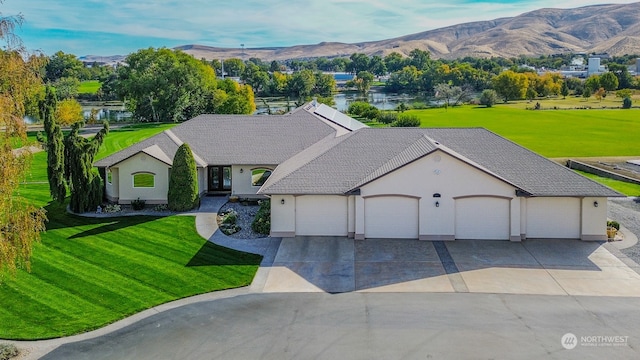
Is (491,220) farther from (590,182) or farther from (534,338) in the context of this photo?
(534,338)

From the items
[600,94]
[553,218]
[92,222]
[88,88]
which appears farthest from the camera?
[88,88]

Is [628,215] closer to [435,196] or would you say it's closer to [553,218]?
[553,218]

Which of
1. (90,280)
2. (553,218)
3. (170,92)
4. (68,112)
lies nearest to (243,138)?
(90,280)

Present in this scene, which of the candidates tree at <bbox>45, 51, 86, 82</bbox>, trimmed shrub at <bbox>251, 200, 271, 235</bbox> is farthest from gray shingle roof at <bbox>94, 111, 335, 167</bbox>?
tree at <bbox>45, 51, 86, 82</bbox>

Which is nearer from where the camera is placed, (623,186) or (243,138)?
(243,138)

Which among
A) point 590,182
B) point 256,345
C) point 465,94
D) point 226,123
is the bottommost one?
point 256,345

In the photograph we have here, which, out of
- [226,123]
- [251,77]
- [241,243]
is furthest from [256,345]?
[251,77]

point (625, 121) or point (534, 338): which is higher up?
point (625, 121)

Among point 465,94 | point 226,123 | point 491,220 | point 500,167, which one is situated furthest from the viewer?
point 465,94

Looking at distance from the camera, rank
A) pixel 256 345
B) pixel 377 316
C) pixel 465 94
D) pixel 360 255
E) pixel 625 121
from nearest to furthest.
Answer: pixel 256 345 < pixel 377 316 < pixel 360 255 < pixel 625 121 < pixel 465 94
